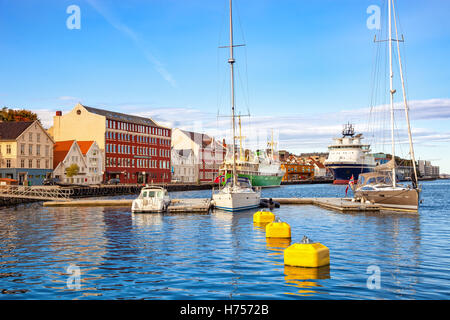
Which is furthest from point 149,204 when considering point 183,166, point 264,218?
point 183,166

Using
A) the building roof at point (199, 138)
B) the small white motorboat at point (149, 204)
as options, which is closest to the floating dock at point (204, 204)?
the small white motorboat at point (149, 204)

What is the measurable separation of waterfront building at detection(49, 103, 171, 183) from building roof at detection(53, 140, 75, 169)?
31.9 ft

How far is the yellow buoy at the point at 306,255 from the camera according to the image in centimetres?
1649

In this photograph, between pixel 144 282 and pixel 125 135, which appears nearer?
pixel 144 282

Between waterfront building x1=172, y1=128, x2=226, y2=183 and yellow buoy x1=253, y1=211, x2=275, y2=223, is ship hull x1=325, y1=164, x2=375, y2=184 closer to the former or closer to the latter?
waterfront building x1=172, y1=128, x2=226, y2=183

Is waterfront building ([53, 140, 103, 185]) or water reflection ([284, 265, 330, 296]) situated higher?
waterfront building ([53, 140, 103, 185])

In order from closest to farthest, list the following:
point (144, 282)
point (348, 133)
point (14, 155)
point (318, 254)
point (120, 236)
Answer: point (144, 282) < point (318, 254) < point (120, 236) < point (14, 155) < point (348, 133)

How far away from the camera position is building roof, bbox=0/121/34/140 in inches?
3115

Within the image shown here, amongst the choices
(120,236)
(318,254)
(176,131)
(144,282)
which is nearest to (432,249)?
(318,254)

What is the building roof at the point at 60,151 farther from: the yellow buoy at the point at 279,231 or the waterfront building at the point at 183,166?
the yellow buoy at the point at 279,231

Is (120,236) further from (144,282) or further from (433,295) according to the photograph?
(433,295)

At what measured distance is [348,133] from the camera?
161 meters

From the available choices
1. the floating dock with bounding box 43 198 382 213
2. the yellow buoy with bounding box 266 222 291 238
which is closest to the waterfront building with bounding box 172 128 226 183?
the floating dock with bounding box 43 198 382 213
